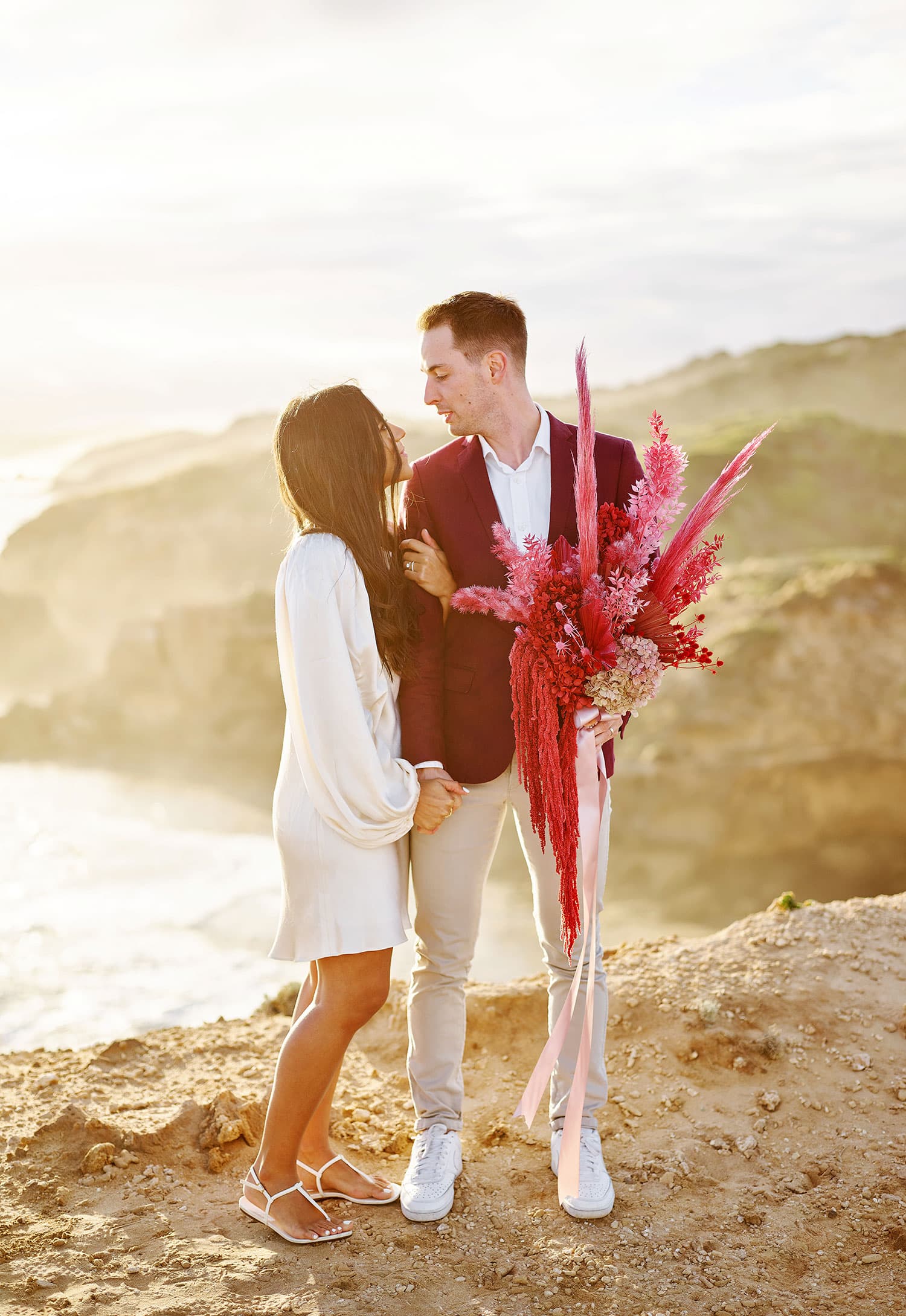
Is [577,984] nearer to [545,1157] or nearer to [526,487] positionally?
[545,1157]

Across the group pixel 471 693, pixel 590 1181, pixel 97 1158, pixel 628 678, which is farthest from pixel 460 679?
pixel 97 1158

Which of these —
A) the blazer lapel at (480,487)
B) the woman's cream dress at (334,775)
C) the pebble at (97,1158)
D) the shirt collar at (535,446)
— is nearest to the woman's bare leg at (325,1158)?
the woman's cream dress at (334,775)

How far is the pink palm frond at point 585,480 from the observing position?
2.76 metres

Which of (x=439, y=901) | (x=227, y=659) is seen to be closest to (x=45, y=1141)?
(x=439, y=901)

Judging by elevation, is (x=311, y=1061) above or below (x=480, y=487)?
below

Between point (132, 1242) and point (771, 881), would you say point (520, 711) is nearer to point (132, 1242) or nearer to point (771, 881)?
point (132, 1242)

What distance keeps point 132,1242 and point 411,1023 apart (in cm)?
96

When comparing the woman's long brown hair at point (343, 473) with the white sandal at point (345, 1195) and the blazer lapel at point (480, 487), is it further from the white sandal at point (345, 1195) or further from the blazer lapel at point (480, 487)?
the white sandal at point (345, 1195)

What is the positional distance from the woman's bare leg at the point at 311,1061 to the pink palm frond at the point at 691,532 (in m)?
1.25

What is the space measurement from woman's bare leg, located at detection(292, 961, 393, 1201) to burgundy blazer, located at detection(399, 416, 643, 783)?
0.80 metres

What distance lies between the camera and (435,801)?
2.97 meters

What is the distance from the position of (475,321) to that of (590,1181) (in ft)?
8.24

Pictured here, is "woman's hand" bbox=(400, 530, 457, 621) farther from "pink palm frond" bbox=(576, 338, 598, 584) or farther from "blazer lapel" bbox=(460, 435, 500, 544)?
"pink palm frond" bbox=(576, 338, 598, 584)

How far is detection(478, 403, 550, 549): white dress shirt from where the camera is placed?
3.19 metres
